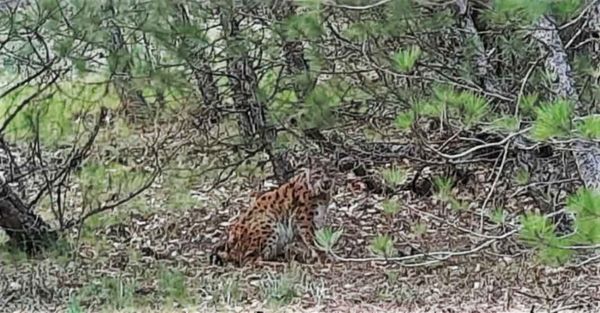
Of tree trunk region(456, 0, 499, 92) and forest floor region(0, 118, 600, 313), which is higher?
tree trunk region(456, 0, 499, 92)

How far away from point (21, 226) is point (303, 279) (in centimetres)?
158

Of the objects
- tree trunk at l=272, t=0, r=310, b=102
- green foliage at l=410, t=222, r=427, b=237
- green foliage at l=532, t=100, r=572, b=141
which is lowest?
green foliage at l=410, t=222, r=427, b=237

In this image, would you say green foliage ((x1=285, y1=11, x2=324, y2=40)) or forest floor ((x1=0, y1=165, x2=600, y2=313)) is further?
green foliage ((x1=285, y1=11, x2=324, y2=40))

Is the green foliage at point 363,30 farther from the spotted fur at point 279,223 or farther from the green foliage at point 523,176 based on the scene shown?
the spotted fur at point 279,223

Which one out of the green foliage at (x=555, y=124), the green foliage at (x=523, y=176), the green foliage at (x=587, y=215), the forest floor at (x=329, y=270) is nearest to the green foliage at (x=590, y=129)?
the green foliage at (x=555, y=124)

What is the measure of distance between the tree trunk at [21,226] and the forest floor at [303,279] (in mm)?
92

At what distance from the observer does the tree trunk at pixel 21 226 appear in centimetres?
488

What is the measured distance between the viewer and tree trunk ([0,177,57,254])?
4.88m

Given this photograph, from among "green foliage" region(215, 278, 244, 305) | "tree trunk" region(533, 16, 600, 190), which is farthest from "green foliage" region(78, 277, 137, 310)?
"tree trunk" region(533, 16, 600, 190)

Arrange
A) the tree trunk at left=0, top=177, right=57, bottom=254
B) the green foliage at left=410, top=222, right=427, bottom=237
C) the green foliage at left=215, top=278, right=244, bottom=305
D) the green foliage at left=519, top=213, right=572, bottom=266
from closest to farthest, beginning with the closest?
1. the green foliage at left=519, top=213, right=572, bottom=266
2. the green foliage at left=215, top=278, right=244, bottom=305
3. the tree trunk at left=0, top=177, right=57, bottom=254
4. the green foliage at left=410, top=222, right=427, bottom=237

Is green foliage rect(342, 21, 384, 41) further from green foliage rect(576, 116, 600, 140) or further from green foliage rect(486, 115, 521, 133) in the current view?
green foliage rect(576, 116, 600, 140)

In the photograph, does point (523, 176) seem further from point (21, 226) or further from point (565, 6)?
point (21, 226)

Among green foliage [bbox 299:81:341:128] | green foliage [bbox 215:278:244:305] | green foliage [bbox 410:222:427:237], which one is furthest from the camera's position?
green foliage [bbox 410:222:427:237]

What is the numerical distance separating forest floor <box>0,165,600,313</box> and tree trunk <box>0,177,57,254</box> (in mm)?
92
